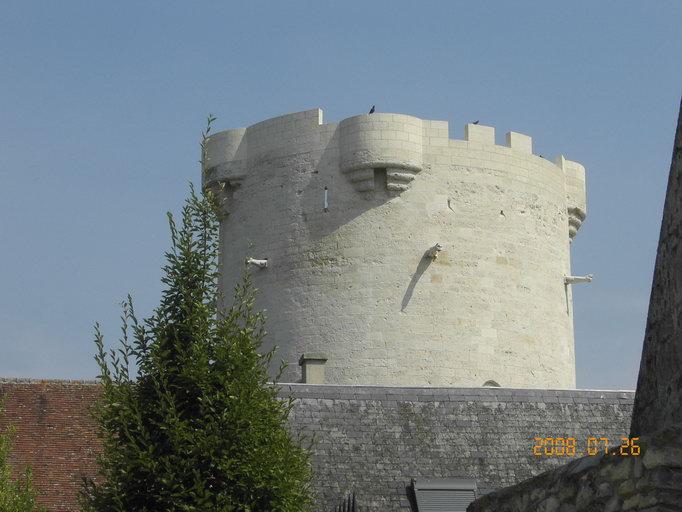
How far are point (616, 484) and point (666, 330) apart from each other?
145 cm

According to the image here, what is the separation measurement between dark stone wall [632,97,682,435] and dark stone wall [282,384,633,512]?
9943 mm

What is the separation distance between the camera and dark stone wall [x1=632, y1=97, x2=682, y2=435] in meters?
7.29

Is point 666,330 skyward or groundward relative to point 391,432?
groundward

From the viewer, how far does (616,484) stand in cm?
627

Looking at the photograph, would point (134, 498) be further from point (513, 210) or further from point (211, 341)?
point (513, 210)

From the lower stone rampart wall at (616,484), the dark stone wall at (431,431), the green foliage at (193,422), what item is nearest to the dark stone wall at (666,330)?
the lower stone rampart wall at (616,484)

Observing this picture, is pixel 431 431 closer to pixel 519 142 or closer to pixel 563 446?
pixel 563 446

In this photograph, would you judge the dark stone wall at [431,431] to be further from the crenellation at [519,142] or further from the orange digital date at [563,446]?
the crenellation at [519,142]

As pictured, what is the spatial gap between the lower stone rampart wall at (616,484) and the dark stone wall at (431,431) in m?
10.2

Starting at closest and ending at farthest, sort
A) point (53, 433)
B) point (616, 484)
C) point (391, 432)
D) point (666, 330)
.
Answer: point (616, 484), point (666, 330), point (391, 432), point (53, 433)

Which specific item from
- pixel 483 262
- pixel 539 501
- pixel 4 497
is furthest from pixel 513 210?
pixel 539 501

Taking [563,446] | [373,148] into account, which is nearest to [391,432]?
[563,446]

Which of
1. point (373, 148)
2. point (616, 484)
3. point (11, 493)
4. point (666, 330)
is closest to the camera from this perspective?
point (616, 484)

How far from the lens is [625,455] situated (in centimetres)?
618
